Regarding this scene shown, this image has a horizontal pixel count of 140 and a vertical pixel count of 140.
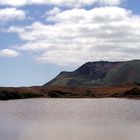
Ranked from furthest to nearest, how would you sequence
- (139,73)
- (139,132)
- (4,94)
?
(139,73)
(4,94)
(139,132)

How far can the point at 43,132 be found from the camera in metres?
32.1

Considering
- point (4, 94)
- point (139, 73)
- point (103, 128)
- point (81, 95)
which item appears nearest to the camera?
point (103, 128)

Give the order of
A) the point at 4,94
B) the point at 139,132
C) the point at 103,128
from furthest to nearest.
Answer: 1. the point at 4,94
2. the point at 103,128
3. the point at 139,132

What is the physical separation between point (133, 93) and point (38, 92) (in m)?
24.2

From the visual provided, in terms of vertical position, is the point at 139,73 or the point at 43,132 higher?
the point at 139,73

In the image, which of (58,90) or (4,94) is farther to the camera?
(58,90)

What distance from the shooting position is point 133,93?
331ft

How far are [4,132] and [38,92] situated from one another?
3058 inches

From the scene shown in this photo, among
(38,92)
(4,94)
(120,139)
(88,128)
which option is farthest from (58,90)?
(120,139)

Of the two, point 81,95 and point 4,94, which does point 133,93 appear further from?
point 4,94

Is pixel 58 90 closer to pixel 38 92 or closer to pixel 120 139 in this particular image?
pixel 38 92

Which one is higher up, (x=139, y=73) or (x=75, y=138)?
(x=139, y=73)

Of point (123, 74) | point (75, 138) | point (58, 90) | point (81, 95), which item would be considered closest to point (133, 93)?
point (81, 95)

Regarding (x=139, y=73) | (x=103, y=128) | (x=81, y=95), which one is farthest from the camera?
(x=139, y=73)
